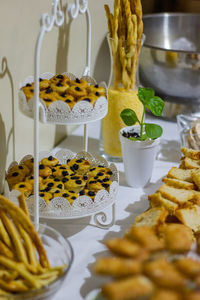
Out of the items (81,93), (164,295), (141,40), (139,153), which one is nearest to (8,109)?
(81,93)

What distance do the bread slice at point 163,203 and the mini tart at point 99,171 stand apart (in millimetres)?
118

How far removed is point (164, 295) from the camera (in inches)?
18.8

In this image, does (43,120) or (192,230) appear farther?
(192,230)

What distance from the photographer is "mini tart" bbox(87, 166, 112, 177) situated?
1007 mm

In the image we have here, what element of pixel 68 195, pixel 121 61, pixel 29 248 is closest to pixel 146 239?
pixel 29 248

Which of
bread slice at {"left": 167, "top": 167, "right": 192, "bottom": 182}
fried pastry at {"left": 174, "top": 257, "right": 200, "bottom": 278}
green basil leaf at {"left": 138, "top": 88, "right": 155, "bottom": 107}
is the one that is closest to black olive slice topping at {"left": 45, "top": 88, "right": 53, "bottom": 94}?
green basil leaf at {"left": 138, "top": 88, "right": 155, "bottom": 107}

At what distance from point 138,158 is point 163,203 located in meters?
0.21

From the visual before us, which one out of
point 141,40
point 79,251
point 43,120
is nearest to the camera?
point 43,120

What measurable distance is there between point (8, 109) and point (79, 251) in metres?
0.38

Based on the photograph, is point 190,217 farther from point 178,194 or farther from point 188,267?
point 188,267

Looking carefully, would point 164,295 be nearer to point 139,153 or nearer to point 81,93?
point 81,93

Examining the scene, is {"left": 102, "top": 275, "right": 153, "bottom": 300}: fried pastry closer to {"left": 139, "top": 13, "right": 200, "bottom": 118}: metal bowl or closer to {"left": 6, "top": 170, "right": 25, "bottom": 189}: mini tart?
{"left": 6, "top": 170, "right": 25, "bottom": 189}: mini tart

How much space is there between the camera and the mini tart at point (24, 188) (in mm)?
893

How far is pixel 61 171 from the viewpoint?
1.00 m
